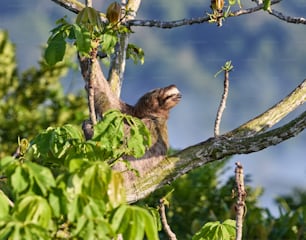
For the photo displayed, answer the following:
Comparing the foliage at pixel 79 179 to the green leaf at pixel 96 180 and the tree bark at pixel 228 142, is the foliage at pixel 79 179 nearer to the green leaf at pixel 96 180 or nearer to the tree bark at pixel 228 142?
the green leaf at pixel 96 180

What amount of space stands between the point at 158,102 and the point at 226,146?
5.21 feet

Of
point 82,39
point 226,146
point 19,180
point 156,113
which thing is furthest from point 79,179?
point 156,113

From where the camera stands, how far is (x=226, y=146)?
335 centimetres

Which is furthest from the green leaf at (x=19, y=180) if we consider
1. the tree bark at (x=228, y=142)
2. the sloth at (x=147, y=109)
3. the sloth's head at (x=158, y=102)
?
the sloth's head at (x=158, y=102)

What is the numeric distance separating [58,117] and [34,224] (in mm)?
6334

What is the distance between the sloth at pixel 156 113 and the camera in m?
4.54

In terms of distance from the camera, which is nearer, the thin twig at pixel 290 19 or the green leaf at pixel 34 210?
the green leaf at pixel 34 210

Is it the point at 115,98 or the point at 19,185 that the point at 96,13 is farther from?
the point at 115,98

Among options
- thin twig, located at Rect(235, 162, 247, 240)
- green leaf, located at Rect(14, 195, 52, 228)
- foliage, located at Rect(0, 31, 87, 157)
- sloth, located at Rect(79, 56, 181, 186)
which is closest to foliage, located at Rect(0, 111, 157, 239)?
green leaf, located at Rect(14, 195, 52, 228)

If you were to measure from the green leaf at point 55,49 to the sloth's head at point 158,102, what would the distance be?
1.96 m

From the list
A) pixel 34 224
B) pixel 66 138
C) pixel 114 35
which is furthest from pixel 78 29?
pixel 34 224

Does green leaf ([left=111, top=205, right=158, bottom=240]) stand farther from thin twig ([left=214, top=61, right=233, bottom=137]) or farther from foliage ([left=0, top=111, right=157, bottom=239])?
thin twig ([left=214, top=61, right=233, bottom=137])

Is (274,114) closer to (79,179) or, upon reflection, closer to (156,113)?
(156,113)

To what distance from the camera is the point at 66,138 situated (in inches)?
106
